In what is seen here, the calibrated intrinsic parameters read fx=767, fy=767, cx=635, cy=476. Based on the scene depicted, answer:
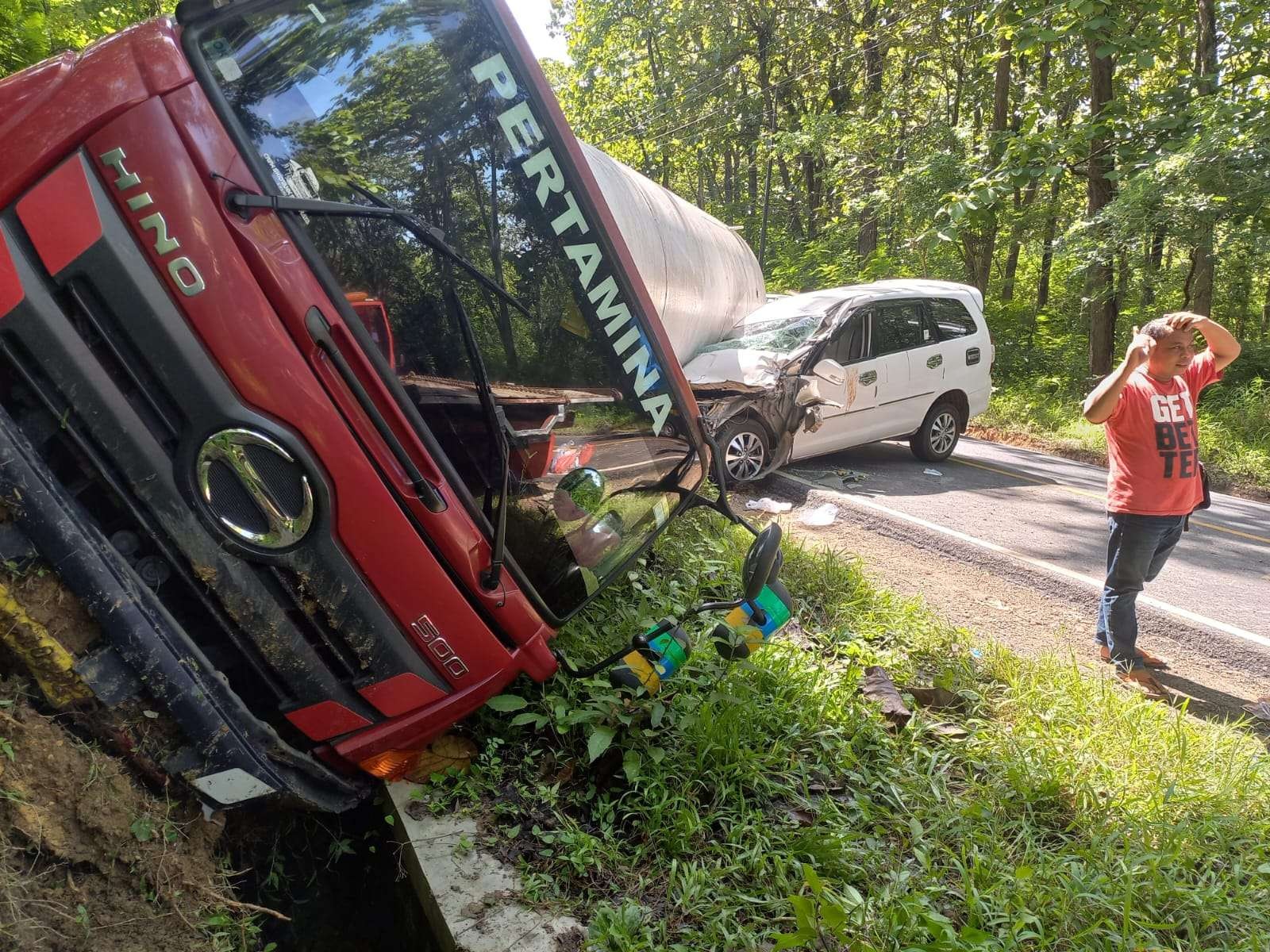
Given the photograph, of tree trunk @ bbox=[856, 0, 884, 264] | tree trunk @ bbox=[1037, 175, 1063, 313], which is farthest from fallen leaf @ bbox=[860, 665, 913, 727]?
tree trunk @ bbox=[856, 0, 884, 264]

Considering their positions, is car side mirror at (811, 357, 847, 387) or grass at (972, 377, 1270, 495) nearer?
car side mirror at (811, 357, 847, 387)

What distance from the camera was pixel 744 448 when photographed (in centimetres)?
642

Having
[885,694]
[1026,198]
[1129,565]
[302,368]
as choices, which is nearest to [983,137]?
[1026,198]

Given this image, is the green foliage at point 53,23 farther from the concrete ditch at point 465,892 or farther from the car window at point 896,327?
the concrete ditch at point 465,892

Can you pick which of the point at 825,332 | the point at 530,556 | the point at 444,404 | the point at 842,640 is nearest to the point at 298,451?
the point at 444,404

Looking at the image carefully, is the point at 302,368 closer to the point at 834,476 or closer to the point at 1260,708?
the point at 1260,708

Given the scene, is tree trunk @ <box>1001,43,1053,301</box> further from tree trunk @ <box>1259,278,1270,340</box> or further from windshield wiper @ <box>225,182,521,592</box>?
windshield wiper @ <box>225,182,521,592</box>

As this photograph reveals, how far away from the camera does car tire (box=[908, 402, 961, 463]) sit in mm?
7897

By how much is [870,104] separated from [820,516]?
13688 mm

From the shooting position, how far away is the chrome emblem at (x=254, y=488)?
1762 mm

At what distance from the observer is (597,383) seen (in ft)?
7.43

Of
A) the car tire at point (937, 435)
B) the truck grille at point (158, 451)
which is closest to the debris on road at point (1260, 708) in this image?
the truck grille at point (158, 451)

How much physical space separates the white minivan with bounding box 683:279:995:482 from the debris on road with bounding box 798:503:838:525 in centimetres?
65

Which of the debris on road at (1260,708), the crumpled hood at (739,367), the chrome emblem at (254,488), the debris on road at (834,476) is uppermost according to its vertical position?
the chrome emblem at (254,488)
